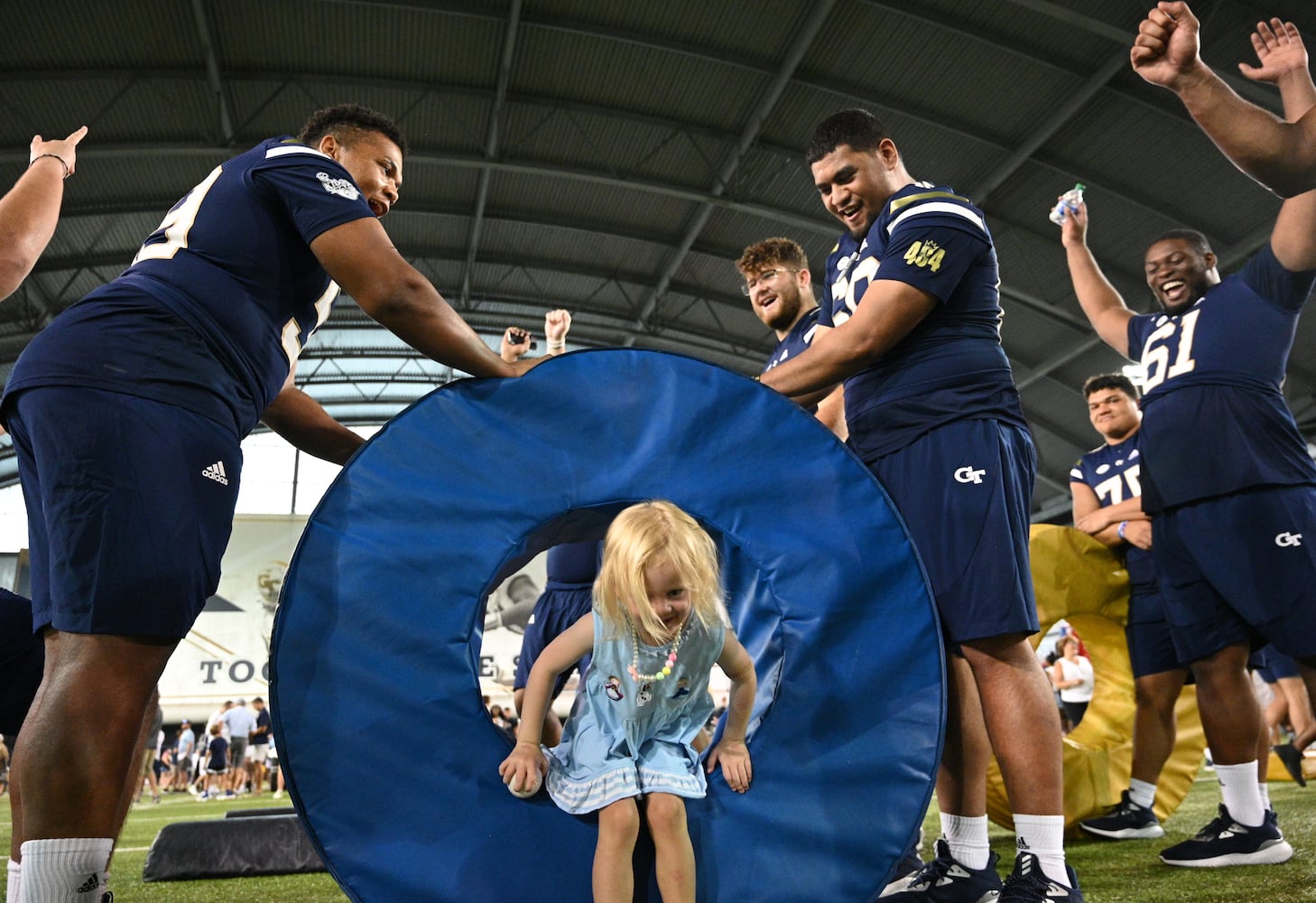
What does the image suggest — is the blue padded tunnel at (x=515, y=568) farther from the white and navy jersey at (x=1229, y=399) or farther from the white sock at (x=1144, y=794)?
the white sock at (x=1144, y=794)

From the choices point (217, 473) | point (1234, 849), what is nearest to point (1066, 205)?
point (1234, 849)

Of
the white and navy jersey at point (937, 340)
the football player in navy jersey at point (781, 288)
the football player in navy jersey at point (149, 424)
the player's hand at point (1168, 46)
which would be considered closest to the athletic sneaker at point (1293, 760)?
the football player in navy jersey at point (781, 288)

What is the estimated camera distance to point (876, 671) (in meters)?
1.85

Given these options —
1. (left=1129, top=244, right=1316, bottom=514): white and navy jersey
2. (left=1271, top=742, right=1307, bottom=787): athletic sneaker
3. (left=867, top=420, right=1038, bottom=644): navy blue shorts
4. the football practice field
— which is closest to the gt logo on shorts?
(left=867, top=420, right=1038, bottom=644): navy blue shorts

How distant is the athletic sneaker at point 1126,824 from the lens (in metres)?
3.64

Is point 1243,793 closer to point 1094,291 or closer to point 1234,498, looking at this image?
point 1234,498

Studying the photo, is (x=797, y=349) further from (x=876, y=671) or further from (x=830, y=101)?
(x=830, y=101)

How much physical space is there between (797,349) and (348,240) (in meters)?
1.95

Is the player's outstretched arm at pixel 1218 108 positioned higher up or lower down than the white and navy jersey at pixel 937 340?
higher up

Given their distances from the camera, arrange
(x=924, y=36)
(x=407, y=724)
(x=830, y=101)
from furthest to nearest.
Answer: (x=830, y=101) → (x=924, y=36) → (x=407, y=724)

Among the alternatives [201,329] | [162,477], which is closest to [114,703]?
[162,477]

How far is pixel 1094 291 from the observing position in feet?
11.9

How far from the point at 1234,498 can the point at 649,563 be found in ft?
6.99

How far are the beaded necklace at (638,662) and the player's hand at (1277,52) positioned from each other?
6.09 ft
